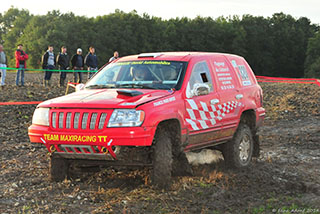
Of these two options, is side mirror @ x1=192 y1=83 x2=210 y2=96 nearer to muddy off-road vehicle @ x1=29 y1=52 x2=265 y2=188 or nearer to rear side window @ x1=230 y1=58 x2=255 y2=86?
muddy off-road vehicle @ x1=29 y1=52 x2=265 y2=188

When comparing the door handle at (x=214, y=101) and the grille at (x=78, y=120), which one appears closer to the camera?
the grille at (x=78, y=120)

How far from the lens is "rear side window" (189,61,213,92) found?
25.1ft

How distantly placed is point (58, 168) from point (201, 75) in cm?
249

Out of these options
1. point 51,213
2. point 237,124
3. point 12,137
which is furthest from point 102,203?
point 12,137

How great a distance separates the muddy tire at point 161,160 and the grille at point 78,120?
0.76m

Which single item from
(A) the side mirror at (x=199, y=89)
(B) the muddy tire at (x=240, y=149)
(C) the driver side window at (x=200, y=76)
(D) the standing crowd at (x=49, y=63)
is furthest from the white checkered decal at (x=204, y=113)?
(D) the standing crowd at (x=49, y=63)

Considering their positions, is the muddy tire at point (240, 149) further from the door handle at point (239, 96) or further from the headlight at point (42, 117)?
the headlight at point (42, 117)

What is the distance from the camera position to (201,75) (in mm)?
7895

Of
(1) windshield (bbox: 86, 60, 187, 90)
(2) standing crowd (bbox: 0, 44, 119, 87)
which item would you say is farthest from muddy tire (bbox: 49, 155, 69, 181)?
(2) standing crowd (bbox: 0, 44, 119, 87)

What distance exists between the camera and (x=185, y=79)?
293 inches

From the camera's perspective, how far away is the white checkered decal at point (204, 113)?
7.30 meters

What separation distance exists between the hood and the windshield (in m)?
0.31

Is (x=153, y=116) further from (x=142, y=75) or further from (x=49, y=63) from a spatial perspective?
(x=49, y=63)

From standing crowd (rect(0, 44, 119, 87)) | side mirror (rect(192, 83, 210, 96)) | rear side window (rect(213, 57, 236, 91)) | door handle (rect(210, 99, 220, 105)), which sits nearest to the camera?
side mirror (rect(192, 83, 210, 96))
